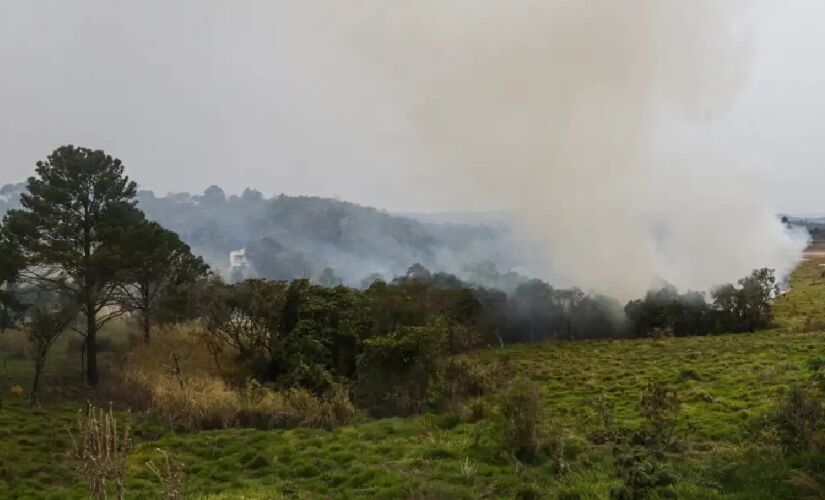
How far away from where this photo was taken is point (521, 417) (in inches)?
401

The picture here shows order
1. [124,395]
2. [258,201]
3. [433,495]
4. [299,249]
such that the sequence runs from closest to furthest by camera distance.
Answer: [433,495] → [124,395] → [299,249] → [258,201]

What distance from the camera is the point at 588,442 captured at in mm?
10523

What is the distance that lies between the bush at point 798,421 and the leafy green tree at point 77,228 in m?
20.9

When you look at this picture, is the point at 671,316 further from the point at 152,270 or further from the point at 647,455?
the point at 647,455

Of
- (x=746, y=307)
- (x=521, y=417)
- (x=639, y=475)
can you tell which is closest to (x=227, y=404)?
(x=521, y=417)

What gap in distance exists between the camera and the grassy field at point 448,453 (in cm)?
845

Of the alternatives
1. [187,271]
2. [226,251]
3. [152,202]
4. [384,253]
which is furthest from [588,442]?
[152,202]

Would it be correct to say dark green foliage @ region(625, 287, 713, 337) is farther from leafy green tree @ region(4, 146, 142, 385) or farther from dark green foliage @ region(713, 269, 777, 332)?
leafy green tree @ region(4, 146, 142, 385)

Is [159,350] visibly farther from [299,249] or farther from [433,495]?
[299,249]

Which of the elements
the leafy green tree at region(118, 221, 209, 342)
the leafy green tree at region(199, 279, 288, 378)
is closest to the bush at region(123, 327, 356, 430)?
the leafy green tree at region(199, 279, 288, 378)

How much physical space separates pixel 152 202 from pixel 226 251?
71435 millimetres

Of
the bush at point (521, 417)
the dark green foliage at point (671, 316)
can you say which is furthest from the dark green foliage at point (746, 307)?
the bush at point (521, 417)

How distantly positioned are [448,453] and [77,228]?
60.3 ft

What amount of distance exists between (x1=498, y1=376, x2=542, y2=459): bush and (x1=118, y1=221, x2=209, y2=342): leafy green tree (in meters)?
16.8
